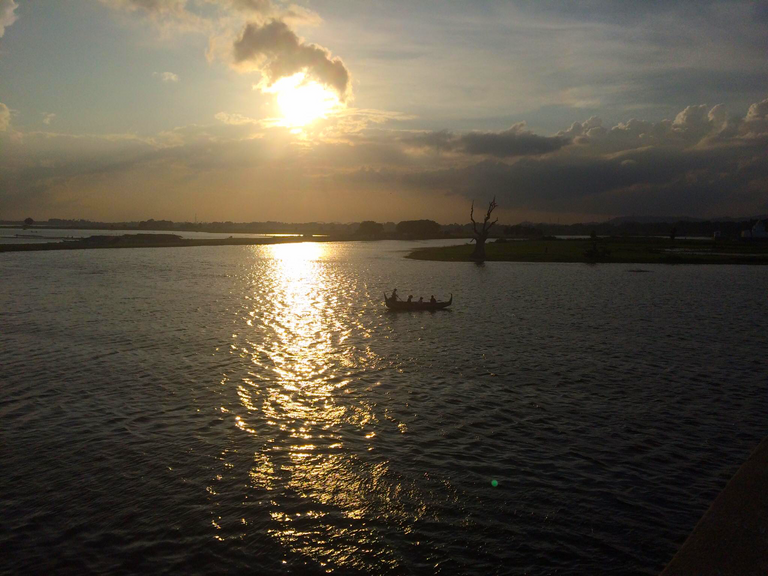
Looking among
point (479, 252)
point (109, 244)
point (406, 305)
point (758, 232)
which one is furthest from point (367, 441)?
point (758, 232)

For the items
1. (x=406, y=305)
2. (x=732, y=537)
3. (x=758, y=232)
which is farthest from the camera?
(x=758, y=232)

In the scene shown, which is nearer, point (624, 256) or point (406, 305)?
point (406, 305)

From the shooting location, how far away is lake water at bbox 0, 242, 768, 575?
1239 cm

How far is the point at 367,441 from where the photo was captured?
59.4 feet

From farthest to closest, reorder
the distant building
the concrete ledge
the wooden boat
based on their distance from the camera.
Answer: the distant building, the wooden boat, the concrete ledge

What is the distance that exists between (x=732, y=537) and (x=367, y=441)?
10595 mm

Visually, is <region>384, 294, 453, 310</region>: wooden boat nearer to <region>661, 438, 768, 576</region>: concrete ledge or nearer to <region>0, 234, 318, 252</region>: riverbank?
<region>661, 438, 768, 576</region>: concrete ledge

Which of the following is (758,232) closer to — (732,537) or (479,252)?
(479,252)

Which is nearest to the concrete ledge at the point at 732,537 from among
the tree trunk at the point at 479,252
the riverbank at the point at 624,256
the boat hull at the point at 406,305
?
the boat hull at the point at 406,305

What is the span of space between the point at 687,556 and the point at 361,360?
20.3 meters

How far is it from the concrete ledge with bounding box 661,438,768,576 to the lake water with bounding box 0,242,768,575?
131 centimetres

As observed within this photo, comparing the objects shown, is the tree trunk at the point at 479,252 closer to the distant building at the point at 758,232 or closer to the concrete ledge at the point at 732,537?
the concrete ledge at the point at 732,537

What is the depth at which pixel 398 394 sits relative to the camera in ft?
76.4

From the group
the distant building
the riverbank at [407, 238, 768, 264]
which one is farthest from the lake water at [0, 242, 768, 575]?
the distant building
